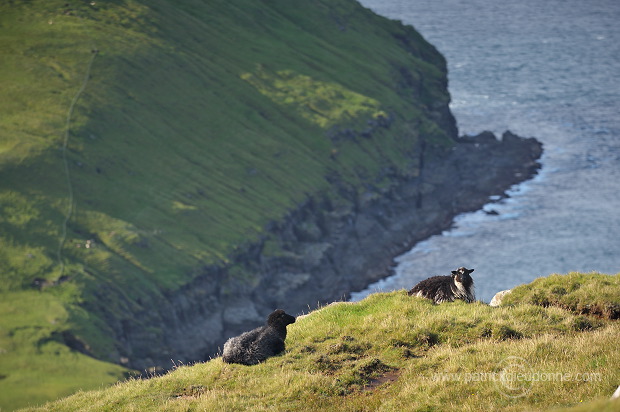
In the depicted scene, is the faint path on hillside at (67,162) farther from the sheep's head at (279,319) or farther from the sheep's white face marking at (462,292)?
the sheep's white face marking at (462,292)

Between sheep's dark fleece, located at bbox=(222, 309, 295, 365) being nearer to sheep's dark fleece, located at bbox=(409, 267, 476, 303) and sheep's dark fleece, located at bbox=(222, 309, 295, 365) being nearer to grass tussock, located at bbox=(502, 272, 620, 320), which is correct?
sheep's dark fleece, located at bbox=(409, 267, 476, 303)

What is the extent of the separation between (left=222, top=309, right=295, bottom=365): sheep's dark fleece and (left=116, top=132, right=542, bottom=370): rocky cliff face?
92913mm

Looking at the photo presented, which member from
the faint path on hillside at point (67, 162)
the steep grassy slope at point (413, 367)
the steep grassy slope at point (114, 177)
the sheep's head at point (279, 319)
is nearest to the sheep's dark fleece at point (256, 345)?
the sheep's head at point (279, 319)

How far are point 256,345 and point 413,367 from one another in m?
5.92

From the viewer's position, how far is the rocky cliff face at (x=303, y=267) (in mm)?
127938

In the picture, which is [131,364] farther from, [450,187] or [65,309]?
[450,187]

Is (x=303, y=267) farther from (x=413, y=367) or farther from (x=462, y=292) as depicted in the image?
(x=413, y=367)

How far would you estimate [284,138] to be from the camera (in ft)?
623

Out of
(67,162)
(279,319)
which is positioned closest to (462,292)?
(279,319)

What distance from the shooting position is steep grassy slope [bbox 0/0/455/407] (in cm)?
11744

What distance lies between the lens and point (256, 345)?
28828mm

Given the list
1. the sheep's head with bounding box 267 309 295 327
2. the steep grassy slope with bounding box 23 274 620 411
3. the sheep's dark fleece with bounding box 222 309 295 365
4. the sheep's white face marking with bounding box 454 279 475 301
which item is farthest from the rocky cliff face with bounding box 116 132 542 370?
the steep grassy slope with bounding box 23 274 620 411

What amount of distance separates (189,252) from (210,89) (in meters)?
63.2

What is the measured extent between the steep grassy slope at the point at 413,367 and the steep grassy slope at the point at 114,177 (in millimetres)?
76929
